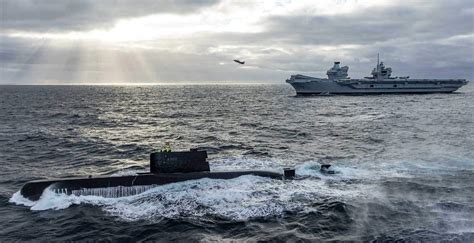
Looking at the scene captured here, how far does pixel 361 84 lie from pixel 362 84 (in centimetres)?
41

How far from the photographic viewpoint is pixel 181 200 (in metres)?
19.8

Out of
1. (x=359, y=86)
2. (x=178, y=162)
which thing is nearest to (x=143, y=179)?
(x=178, y=162)

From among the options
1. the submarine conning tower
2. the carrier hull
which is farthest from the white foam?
the carrier hull

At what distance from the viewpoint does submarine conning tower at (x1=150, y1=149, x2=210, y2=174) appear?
22.2 metres

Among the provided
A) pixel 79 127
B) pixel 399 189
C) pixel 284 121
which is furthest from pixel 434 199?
pixel 79 127

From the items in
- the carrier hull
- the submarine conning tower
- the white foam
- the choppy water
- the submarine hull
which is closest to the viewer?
the choppy water

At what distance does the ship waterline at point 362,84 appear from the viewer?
12712 centimetres

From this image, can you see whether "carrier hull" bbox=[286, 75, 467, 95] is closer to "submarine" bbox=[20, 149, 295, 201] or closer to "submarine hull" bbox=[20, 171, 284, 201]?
"submarine" bbox=[20, 149, 295, 201]

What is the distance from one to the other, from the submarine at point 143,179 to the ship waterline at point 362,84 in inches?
4230

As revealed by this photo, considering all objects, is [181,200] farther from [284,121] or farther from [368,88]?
[368,88]

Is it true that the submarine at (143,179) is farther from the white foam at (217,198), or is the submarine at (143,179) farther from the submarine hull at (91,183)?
the white foam at (217,198)

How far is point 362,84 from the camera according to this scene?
12719 centimetres

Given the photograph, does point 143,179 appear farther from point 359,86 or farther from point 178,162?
point 359,86

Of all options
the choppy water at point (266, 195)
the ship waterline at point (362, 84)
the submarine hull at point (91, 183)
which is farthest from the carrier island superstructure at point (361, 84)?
the submarine hull at point (91, 183)
